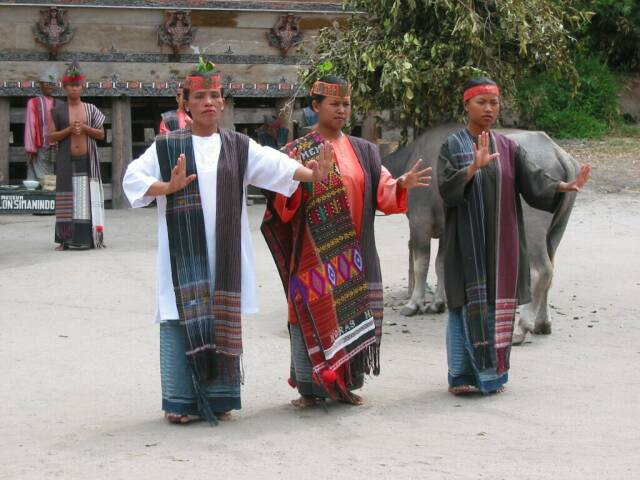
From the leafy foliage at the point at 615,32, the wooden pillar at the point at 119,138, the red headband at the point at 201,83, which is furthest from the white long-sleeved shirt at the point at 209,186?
the leafy foliage at the point at 615,32

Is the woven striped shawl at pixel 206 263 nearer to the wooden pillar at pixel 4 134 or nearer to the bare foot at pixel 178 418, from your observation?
the bare foot at pixel 178 418

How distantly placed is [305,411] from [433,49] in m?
3.76

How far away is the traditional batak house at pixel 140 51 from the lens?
48.3 ft

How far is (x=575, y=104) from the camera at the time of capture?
66.6ft

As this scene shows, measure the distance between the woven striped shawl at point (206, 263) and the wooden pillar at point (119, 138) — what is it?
951 centimetres

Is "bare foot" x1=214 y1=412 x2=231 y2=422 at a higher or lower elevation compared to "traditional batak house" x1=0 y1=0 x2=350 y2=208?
lower

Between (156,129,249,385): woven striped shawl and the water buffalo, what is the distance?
2444mm

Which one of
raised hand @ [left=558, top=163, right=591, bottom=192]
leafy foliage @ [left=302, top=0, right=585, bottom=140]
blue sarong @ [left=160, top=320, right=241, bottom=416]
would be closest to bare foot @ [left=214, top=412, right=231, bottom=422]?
blue sarong @ [left=160, top=320, right=241, bottom=416]

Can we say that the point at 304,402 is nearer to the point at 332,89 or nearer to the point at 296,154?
the point at 296,154

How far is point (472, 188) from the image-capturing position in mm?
6273

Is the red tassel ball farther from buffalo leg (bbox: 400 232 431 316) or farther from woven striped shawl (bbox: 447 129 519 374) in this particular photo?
buffalo leg (bbox: 400 232 431 316)

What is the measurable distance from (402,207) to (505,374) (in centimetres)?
106

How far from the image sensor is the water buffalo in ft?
26.0

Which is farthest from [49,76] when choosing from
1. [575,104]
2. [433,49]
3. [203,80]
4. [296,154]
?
[575,104]
